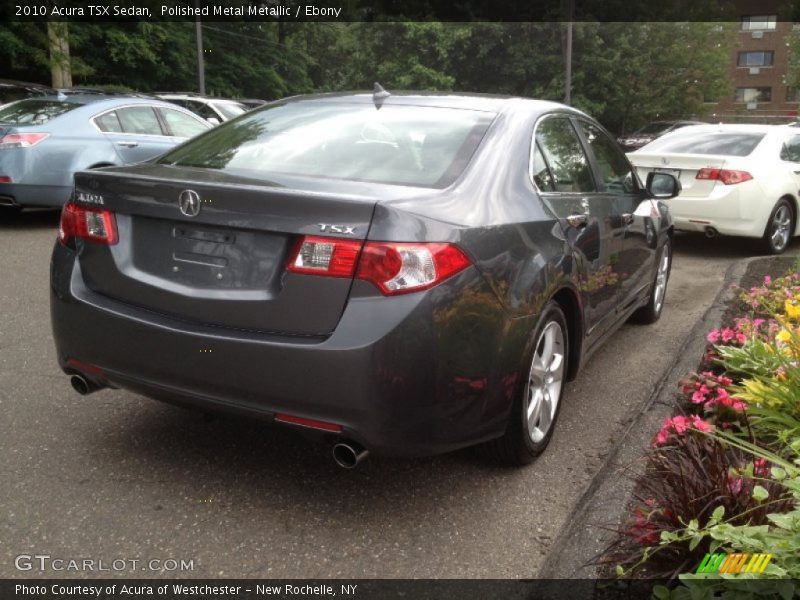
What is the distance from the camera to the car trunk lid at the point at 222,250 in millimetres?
2658

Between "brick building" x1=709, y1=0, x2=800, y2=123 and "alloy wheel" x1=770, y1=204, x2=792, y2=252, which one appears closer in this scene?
"alloy wheel" x1=770, y1=204, x2=792, y2=252

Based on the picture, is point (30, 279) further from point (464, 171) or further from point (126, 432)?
point (464, 171)

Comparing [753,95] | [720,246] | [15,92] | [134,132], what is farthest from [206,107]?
[753,95]

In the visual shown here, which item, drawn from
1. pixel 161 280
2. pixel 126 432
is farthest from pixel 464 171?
pixel 126 432

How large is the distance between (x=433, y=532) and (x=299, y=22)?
45469mm

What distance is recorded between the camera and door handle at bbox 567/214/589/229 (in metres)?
3.61

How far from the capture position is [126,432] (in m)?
3.59

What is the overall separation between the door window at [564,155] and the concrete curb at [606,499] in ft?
3.55

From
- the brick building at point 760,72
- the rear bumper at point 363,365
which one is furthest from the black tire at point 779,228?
the brick building at point 760,72

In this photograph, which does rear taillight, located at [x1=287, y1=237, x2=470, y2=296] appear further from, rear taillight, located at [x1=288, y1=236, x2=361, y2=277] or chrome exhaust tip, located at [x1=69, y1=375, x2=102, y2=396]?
chrome exhaust tip, located at [x1=69, y1=375, x2=102, y2=396]

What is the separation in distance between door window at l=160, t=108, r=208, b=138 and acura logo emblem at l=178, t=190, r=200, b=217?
7641mm

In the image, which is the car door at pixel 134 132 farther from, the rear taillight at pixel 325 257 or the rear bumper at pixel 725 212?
the rear taillight at pixel 325 257

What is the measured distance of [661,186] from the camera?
16.7 ft
